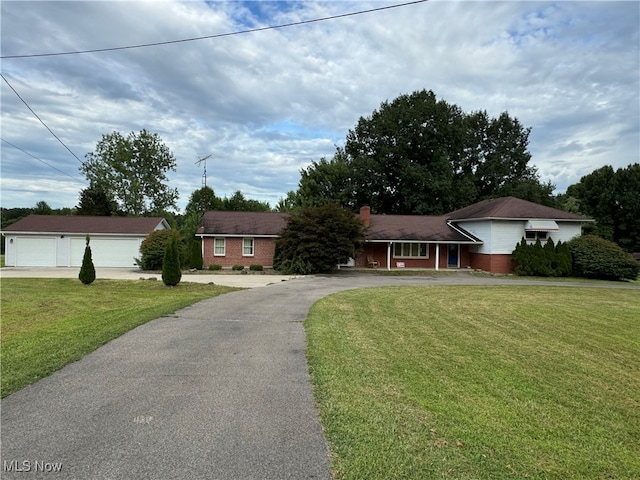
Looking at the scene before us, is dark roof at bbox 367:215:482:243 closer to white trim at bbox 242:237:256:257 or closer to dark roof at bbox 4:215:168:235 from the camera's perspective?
white trim at bbox 242:237:256:257

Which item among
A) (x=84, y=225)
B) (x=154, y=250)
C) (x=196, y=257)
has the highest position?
(x=84, y=225)

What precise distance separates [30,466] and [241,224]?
2670cm

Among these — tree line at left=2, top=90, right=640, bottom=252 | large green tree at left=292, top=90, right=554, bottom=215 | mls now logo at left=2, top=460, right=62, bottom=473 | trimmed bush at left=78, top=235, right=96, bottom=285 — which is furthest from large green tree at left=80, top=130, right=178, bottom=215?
mls now logo at left=2, top=460, right=62, bottom=473

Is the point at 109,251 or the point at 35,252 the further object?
the point at 109,251

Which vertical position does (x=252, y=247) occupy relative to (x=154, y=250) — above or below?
above

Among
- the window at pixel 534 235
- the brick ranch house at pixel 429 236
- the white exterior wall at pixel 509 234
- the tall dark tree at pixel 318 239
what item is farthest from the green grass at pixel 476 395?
the window at pixel 534 235

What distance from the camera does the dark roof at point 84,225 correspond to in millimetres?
27953

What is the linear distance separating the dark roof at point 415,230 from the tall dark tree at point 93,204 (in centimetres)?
2837

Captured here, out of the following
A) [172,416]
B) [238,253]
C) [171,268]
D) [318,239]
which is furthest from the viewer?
[238,253]

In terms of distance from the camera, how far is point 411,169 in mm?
40688

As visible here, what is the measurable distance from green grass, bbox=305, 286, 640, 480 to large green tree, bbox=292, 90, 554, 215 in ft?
107

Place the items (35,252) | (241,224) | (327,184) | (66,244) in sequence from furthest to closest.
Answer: (327,184) → (241,224) → (66,244) → (35,252)

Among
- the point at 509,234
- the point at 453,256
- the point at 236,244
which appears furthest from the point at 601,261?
the point at 236,244

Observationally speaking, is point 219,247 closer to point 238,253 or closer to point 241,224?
point 238,253
